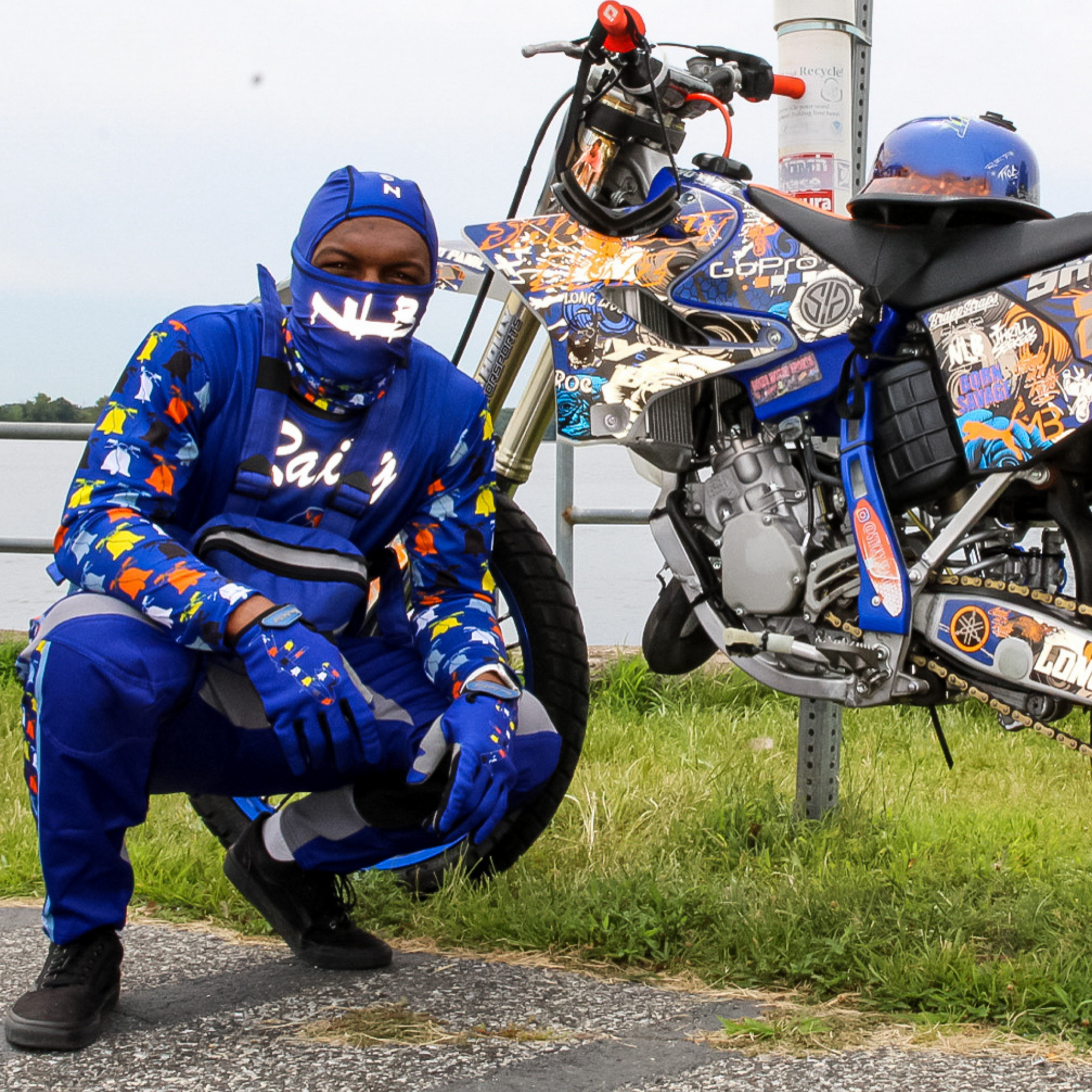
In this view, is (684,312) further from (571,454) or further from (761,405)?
(571,454)

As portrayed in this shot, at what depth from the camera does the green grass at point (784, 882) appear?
102 inches

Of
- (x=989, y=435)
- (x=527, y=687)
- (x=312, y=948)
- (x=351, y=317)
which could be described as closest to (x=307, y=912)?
(x=312, y=948)

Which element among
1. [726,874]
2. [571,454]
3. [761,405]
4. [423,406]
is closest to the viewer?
[423,406]

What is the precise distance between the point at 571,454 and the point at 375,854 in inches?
126

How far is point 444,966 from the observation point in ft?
8.96

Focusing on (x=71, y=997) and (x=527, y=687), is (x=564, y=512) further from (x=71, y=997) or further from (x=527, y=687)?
(x=71, y=997)

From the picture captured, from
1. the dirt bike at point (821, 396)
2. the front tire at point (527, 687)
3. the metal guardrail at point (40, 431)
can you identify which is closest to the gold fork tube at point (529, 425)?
the front tire at point (527, 687)

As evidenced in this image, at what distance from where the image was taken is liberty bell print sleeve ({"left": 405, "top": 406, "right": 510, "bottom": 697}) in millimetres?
2650

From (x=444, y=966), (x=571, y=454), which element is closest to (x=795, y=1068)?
(x=444, y=966)

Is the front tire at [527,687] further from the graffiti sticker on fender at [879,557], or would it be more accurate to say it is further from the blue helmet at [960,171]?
the blue helmet at [960,171]

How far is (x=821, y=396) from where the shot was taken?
282 cm

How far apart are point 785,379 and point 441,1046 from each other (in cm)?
137

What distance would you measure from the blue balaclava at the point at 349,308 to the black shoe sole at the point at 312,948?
0.89m

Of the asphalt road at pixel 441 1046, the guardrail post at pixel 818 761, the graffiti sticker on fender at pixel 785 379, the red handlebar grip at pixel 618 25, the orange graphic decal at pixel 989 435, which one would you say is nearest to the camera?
the asphalt road at pixel 441 1046
